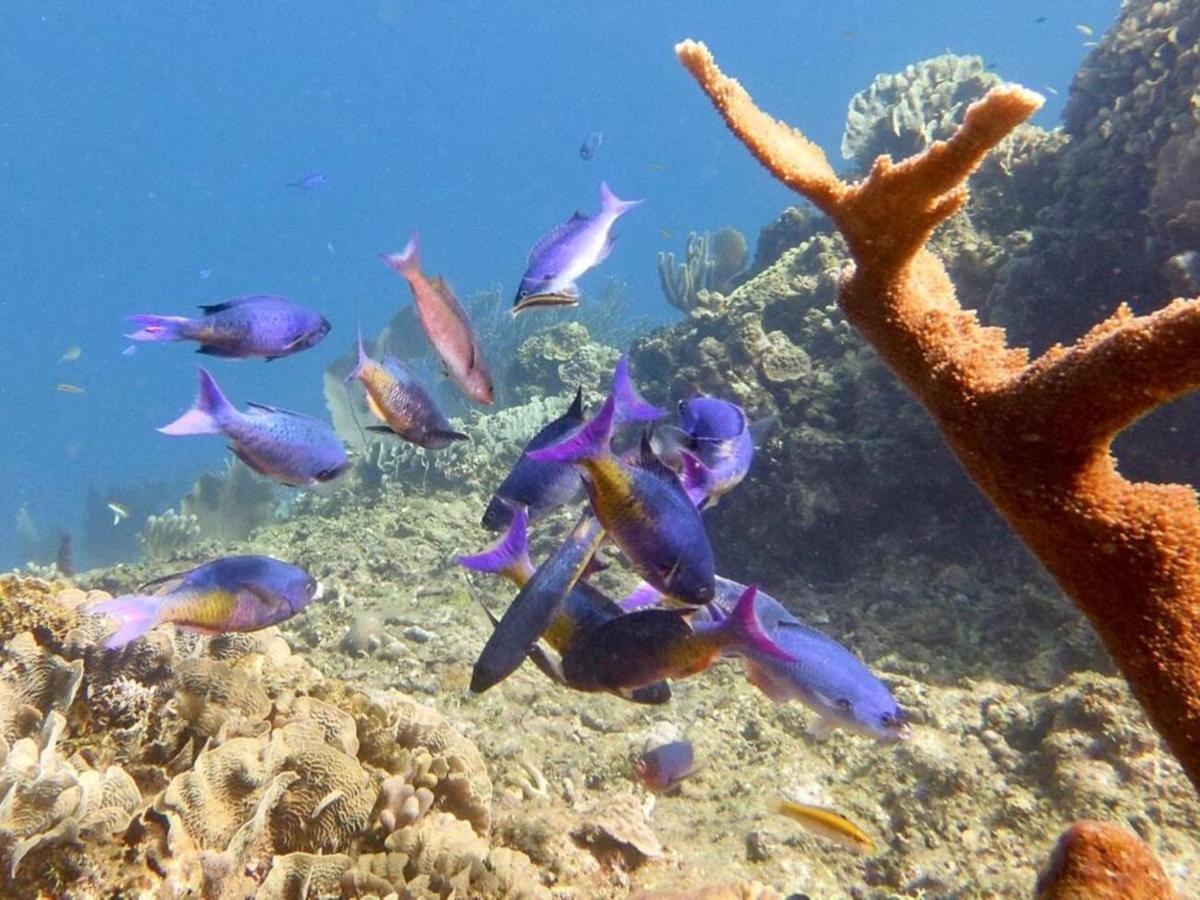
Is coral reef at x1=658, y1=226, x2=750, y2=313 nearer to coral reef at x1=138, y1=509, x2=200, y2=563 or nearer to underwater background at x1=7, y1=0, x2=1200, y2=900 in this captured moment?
underwater background at x1=7, y1=0, x2=1200, y2=900

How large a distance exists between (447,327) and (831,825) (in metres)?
2.28

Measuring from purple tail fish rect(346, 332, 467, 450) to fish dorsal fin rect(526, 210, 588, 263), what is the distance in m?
0.72

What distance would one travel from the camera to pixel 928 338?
4.65 feet

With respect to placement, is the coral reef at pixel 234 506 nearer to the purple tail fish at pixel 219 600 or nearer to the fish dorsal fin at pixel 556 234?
the purple tail fish at pixel 219 600

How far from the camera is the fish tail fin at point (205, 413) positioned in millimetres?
2658

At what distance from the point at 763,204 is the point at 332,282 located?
6823 cm

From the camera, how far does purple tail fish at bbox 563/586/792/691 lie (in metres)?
1.92

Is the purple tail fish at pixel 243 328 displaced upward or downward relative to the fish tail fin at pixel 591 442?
upward

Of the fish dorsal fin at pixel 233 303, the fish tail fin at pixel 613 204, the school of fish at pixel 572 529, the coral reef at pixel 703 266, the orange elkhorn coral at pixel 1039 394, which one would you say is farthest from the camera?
the coral reef at pixel 703 266

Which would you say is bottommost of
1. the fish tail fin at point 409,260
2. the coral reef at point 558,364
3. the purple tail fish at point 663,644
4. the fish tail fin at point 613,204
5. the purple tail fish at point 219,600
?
the purple tail fish at point 219,600

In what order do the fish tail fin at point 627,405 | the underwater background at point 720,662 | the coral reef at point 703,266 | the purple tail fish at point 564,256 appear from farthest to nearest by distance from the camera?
1. the coral reef at point 703,266
2. the purple tail fish at point 564,256
3. the underwater background at point 720,662
4. the fish tail fin at point 627,405

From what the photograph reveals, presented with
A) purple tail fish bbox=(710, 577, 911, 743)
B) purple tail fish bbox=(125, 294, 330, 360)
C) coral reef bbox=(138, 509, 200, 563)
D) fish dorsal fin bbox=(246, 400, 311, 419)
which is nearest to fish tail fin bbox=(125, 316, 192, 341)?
purple tail fish bbox=(125, 294, 330, 360)

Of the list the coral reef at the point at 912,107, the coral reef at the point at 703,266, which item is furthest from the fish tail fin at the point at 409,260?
the coral reef at the point at 703,266

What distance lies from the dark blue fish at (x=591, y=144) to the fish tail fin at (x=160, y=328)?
1033 centimetres
